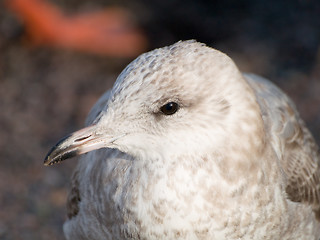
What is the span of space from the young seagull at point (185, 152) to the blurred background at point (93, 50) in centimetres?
227

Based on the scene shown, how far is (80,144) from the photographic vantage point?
2.57m

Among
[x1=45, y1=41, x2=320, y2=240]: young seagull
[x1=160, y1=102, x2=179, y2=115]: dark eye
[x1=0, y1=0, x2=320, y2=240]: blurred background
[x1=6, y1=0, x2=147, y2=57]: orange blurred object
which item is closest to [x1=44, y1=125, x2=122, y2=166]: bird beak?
[x1=45, y1=41, x2=320, y2=240]: young seagull

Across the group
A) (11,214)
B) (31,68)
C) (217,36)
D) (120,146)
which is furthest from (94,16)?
(120,146)

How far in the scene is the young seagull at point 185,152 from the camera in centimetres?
245

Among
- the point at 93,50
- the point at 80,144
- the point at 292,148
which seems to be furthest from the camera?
the point at 93,50

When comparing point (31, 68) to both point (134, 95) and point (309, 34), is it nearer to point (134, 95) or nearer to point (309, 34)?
point (309, 34)

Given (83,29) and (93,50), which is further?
(83,29)

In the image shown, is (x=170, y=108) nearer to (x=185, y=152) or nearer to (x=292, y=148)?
(x=185, y=152)

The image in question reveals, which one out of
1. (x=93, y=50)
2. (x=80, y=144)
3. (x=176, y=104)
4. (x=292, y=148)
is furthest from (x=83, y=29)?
(x=176, y=104)

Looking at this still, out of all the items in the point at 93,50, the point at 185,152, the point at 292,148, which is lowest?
the point at 185,152

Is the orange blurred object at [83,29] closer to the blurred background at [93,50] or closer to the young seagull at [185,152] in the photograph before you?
the blurred background at [93,50]

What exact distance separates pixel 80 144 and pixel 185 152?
1.51ft

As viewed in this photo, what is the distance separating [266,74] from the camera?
222 inches

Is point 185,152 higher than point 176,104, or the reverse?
point 176,104
